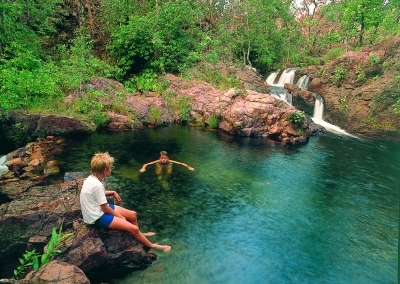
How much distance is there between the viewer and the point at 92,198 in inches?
221

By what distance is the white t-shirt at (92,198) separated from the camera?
5.54 metres

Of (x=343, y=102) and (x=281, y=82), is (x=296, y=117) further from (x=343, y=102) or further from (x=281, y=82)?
(x=281, y=82)

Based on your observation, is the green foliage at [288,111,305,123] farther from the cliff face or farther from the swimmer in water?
the swimmer in water

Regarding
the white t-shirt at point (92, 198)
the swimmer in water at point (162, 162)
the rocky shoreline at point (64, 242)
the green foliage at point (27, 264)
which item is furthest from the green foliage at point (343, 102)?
the green foliage at point (27, 264)

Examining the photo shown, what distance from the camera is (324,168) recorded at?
13891 millimetres

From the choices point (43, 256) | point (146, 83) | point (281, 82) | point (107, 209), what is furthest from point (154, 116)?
point (43, 256)

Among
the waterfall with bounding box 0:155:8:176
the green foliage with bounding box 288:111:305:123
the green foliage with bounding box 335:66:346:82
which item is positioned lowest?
the waterfall with bounding box 0:155:8:176

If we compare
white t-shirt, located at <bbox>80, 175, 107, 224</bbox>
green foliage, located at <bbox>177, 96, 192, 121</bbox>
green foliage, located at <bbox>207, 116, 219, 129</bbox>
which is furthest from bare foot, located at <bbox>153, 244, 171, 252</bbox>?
green foliage, located at <bbox>177, 96, 192, 121</bbox>

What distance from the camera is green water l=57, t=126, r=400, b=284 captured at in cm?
669

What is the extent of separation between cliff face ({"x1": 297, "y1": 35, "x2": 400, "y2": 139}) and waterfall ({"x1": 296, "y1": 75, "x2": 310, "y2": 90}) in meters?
0.90

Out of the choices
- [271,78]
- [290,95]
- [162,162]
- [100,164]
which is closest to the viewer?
[100,164]

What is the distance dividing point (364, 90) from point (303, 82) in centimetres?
582

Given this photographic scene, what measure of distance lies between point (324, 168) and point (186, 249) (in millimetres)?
9312

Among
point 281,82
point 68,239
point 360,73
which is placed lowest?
point 68,239
